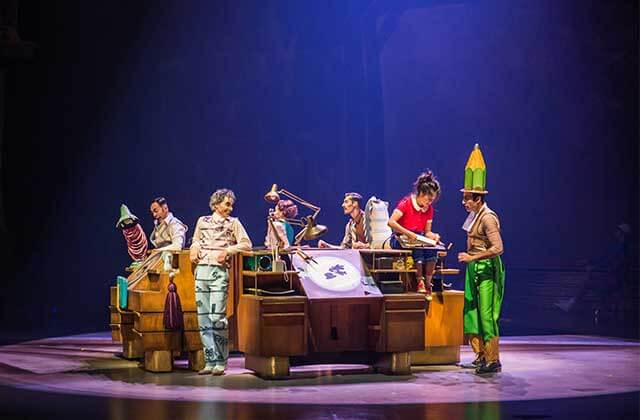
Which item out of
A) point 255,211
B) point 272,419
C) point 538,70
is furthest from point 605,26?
point 272,419

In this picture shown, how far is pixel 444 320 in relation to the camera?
9.22 meters

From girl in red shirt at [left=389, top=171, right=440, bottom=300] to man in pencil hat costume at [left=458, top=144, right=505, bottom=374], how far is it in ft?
1.11

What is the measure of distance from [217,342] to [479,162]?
2.61 m

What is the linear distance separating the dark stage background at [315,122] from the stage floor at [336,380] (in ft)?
13.3

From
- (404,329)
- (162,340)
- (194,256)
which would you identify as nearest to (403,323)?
(404,329)

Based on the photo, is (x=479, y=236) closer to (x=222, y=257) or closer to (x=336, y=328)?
(x=336, y=328)

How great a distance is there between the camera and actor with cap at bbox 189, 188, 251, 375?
27.6 feet

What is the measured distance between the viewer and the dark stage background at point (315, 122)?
47.7ft

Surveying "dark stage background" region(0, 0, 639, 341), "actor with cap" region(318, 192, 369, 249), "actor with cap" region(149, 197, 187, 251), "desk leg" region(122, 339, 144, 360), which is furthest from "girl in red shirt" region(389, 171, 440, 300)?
"dark stage background" region(0, 0, 639, 341)

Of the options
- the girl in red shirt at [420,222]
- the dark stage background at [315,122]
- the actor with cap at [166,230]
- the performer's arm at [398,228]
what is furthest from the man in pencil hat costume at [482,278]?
the dark stage background at [315,122]

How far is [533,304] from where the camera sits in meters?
15.5

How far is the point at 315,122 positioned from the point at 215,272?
746 centimetres

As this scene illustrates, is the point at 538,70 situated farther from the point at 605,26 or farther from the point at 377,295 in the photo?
the point at 377,295

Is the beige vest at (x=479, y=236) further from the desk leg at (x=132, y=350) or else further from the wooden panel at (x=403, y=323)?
the desk leg at (x=132, y=350)
